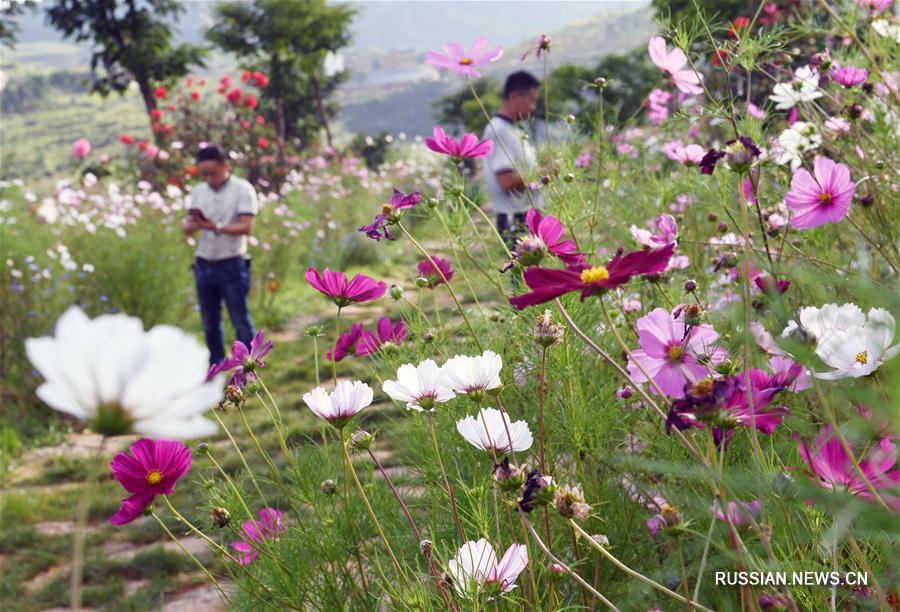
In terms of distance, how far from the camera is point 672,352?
0.79 m

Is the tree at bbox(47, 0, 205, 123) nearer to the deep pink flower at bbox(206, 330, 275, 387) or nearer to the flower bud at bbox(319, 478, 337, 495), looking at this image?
the deep pink flower at bbox(206, 330, 275, 387)

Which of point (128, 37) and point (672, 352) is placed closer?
point (672, 352)

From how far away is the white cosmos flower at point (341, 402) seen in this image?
2.89 ft

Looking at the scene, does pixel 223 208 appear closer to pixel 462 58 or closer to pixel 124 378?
pixel 462 58

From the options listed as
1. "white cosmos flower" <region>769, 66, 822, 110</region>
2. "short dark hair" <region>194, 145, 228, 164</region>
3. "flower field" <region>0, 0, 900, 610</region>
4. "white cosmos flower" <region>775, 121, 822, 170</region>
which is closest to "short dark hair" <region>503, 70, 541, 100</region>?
"flower field" <region>0, 0, 900, 610</region>

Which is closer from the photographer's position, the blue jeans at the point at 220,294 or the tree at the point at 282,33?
the blue jeans at the point at 220,294

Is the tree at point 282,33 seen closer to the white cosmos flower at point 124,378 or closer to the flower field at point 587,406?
the flower field at point 587,406

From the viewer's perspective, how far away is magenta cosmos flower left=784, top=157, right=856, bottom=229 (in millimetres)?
959

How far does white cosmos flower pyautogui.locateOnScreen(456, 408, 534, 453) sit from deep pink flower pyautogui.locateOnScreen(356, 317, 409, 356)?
401 millimetres

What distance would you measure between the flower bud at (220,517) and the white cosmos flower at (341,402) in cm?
28

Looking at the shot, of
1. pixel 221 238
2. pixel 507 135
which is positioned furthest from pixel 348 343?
pixel 221 238

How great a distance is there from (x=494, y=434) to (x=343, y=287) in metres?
0.33

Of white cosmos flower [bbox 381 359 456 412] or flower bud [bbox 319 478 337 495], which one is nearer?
white cosmos flower [bbox 381 359 456 412]

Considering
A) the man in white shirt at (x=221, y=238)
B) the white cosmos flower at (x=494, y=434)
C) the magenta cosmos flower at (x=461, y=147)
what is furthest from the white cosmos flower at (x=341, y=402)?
the man in white shirt at (x=221, y=238)
